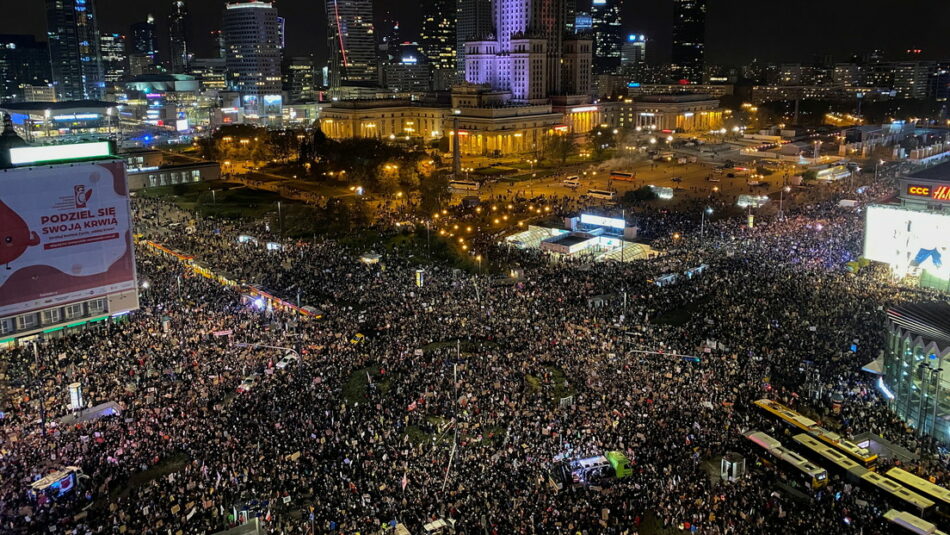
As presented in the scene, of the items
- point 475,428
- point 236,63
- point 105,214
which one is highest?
point 236,63

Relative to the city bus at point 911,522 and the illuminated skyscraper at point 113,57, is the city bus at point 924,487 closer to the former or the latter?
the city bus at point 911,522

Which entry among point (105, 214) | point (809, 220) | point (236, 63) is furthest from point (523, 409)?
point (236, 63)

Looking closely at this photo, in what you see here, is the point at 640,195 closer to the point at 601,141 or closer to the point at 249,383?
the point at 601,141

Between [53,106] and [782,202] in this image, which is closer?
[782,202]

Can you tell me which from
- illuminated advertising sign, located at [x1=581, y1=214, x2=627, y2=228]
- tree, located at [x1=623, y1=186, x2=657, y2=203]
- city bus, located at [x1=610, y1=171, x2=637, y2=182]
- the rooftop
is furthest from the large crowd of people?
the rooftop

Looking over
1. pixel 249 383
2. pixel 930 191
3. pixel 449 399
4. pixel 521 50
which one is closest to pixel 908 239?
pixel 930 191

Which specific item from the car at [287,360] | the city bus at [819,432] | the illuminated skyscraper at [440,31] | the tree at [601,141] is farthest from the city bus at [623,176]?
the illuminated skyscraper at [440,31]

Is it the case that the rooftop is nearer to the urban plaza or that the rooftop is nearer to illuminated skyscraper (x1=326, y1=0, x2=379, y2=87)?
the urban plaza

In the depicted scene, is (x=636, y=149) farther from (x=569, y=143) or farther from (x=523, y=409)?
(x=523, y=409)
